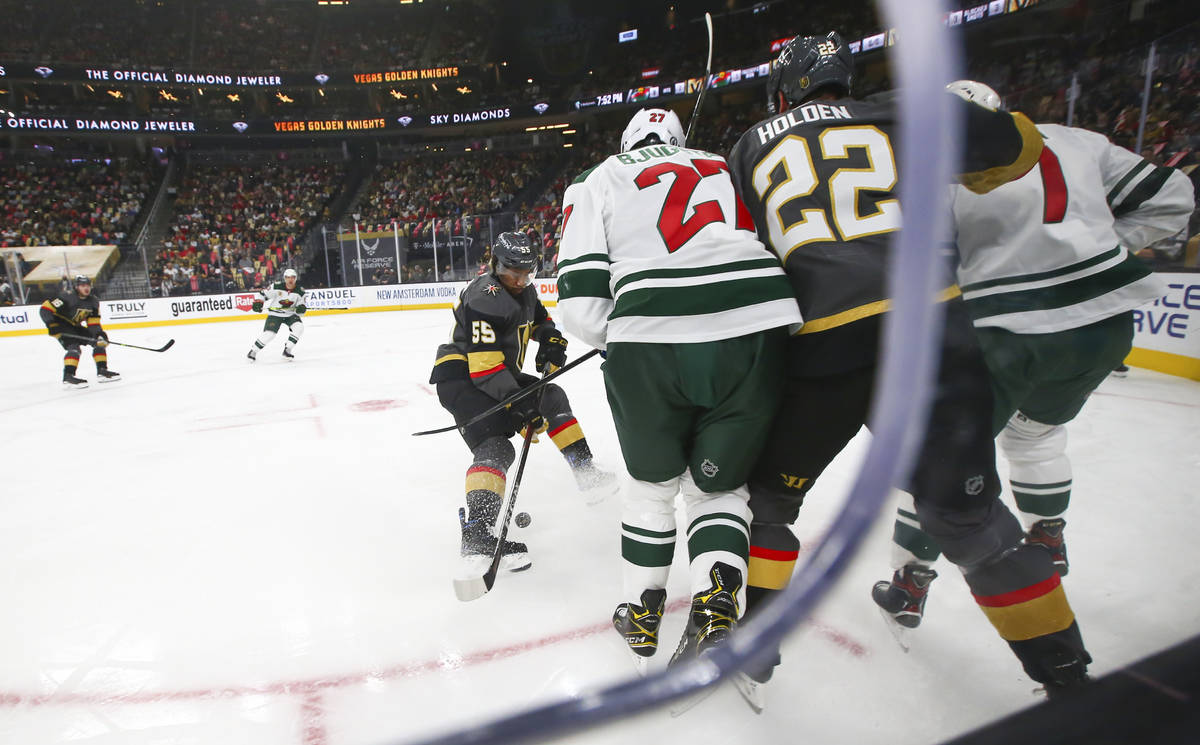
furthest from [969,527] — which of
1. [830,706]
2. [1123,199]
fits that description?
[1123,199]

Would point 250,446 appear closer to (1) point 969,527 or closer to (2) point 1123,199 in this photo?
(1) point 969,527

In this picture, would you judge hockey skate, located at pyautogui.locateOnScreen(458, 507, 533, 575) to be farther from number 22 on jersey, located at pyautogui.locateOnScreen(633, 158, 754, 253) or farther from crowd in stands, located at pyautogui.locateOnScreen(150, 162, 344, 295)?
crowd in stands, located at pyautogui.locateOnScreen(150, 162, 344, 295)

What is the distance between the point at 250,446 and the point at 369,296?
374 inches

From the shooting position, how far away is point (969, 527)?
1.10 m

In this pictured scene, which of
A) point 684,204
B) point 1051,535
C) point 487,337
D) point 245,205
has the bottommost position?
point 1051,535

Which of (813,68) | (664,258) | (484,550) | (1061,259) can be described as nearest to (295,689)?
(484,550)

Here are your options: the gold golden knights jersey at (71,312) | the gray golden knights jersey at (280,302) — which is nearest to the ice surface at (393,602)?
the gold golden knights jersey at (71,312)

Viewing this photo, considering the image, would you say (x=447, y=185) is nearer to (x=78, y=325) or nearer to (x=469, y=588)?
(x=78, y=325)

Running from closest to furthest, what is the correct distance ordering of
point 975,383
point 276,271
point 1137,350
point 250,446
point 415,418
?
point 975,383, point 250,446, point 415,418, point 1137,350, point 276,271

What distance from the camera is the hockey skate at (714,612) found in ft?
4.11

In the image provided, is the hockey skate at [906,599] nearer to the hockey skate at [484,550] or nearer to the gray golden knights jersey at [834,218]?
the gray golden knights jersey at [834,218]

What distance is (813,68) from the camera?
1.33 meters

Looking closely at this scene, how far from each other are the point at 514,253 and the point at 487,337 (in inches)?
12.7

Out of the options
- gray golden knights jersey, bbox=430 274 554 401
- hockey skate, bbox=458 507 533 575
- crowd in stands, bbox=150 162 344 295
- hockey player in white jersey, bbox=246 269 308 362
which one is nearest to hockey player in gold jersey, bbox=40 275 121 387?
hockey player in white jersey, bbox=246 269 308 362
